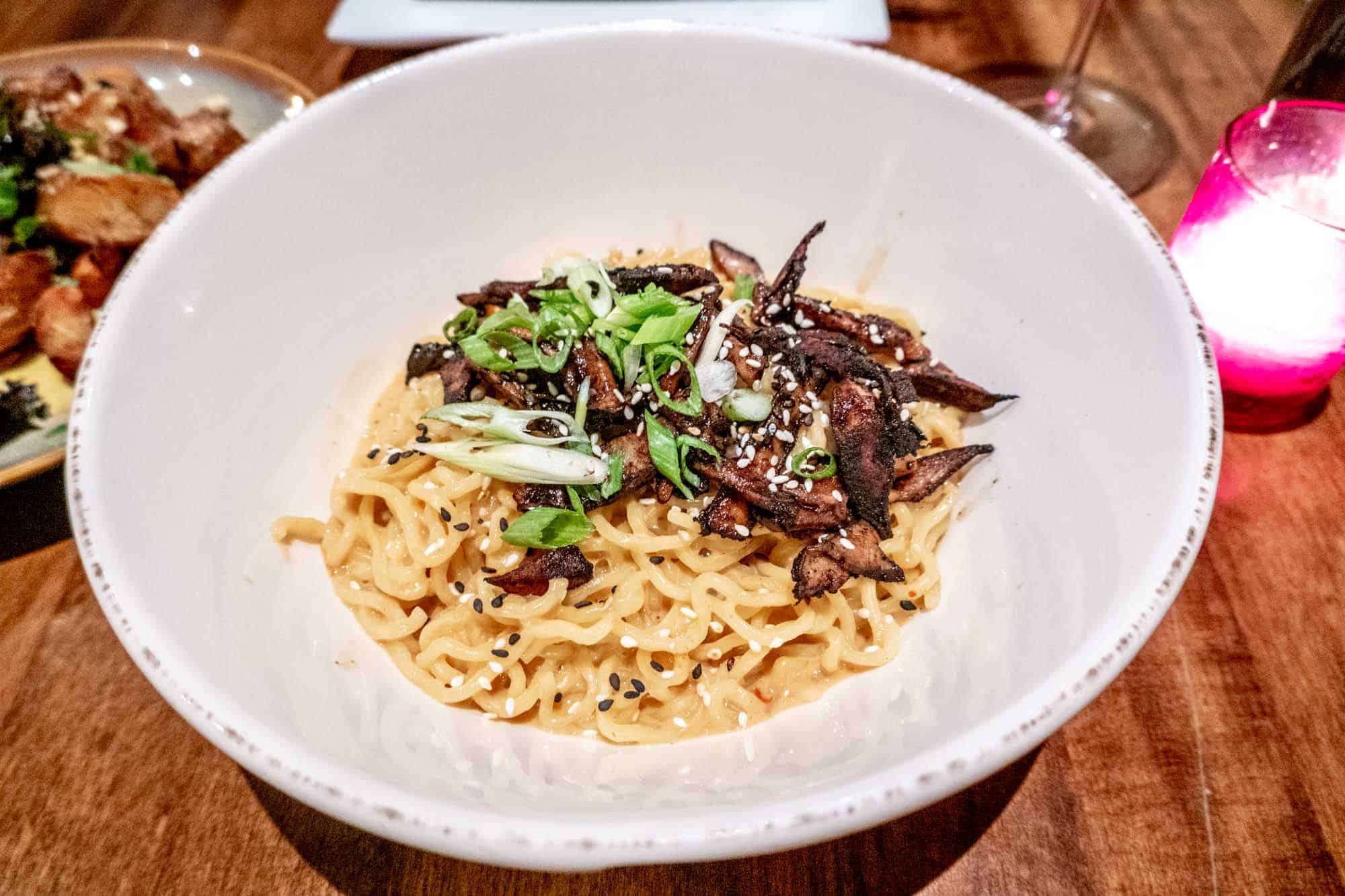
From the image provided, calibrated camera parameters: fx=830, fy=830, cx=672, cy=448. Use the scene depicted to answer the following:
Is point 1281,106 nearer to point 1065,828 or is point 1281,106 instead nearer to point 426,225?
point 1065,828

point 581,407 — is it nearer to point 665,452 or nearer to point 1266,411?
point 665,452

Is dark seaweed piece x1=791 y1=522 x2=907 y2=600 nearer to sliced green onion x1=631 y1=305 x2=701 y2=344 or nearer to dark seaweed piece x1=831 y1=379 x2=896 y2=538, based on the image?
dark seaweed piece x1=831 y1=379 x2=896 y2=538

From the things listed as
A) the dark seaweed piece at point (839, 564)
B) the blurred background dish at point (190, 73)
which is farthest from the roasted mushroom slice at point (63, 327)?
the dark seaweed piece at point (839, 564)

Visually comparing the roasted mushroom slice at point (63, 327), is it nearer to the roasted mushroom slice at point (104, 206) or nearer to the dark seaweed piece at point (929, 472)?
the roasted mushroom slice at point (104, 206)

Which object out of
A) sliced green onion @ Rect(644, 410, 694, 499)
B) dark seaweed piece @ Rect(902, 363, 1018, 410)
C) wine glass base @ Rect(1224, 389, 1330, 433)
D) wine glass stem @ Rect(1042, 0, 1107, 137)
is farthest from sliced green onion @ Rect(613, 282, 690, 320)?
wine glass stem @ Rect(1042, 0, 1107, 137)

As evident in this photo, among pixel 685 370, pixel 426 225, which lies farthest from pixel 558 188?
pixel 685 370

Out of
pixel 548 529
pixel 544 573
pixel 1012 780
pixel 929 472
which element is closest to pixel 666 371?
pixel 548 529
